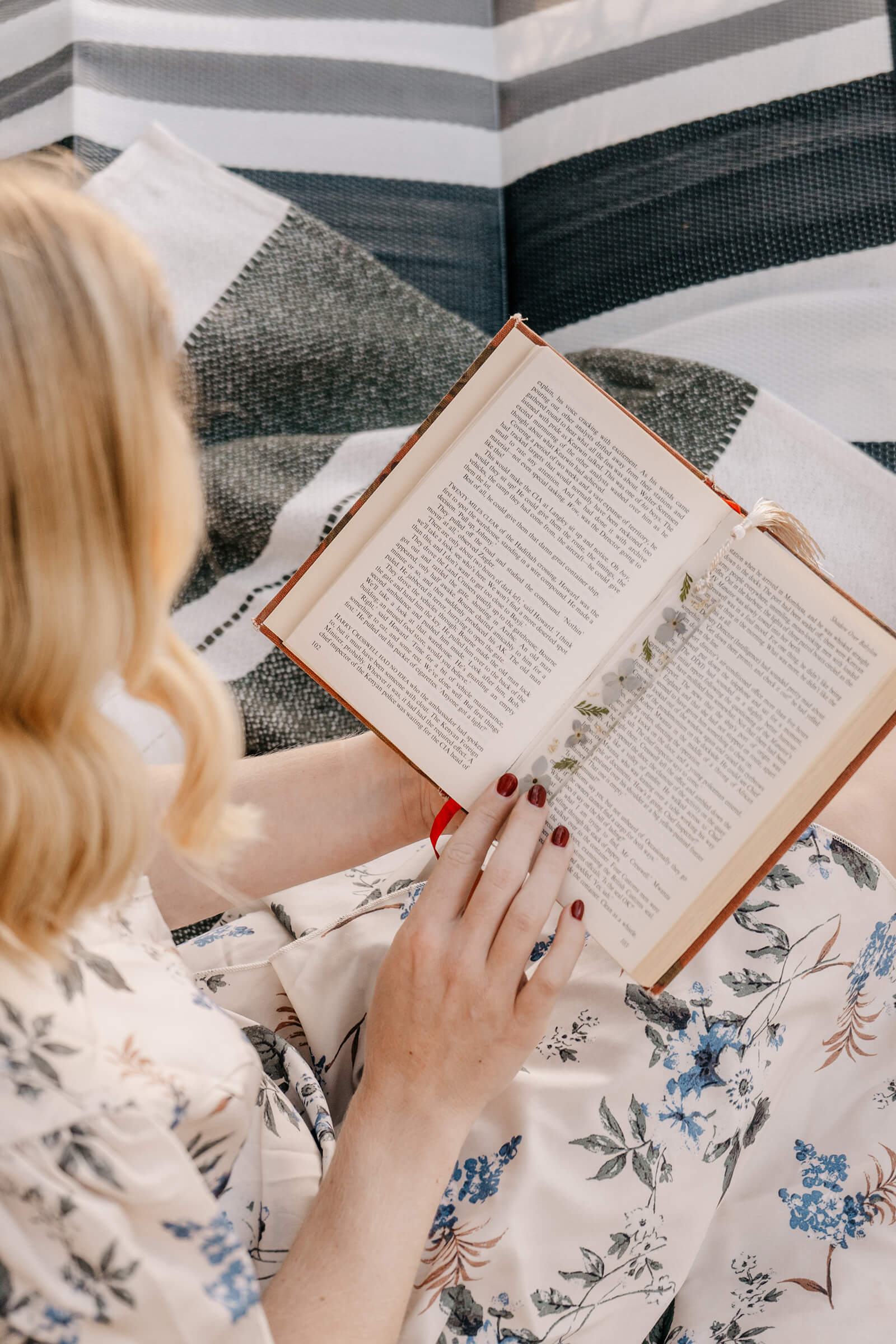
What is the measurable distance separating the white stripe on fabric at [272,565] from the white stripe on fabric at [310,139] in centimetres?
37

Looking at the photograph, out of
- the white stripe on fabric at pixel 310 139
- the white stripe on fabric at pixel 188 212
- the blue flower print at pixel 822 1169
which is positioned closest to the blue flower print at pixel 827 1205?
the blue flower print at pixel 822 1169

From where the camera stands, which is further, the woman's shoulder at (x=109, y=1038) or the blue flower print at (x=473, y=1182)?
the blue flower print at (x=473, y=1182)

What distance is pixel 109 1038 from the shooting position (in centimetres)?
45

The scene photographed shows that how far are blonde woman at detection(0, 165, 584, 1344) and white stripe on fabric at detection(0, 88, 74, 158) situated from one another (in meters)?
0.70

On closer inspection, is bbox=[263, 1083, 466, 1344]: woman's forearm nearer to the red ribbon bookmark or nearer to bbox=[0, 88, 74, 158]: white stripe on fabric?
the red ribbon bookmark

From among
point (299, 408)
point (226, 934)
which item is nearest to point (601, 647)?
point (226, 934)

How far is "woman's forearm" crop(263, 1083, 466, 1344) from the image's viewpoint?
1.65 ft

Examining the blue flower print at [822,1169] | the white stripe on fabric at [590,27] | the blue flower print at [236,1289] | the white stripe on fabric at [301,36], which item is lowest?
the blue flower print at [822,1169]

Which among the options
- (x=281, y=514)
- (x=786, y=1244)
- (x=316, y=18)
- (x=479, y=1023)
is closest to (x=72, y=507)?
(x=479, y=1023)

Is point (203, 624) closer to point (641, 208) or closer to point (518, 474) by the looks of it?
point (518, 474)

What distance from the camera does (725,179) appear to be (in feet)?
3.27

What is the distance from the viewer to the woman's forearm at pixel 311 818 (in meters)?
0.72

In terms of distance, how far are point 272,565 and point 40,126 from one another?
0.54 meters

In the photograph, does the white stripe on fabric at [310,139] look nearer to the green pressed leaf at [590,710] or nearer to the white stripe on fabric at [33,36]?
the white stripe on fabric at [33,36]
